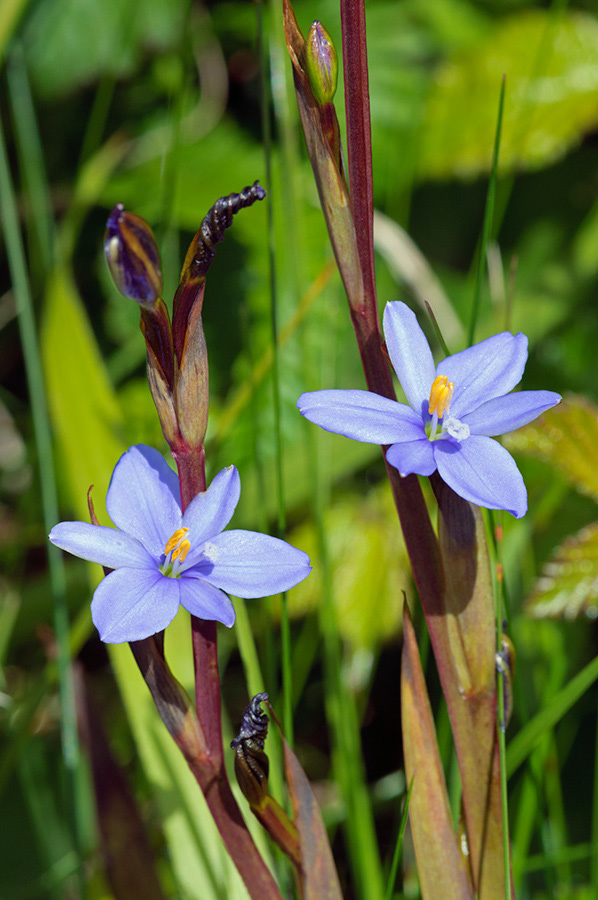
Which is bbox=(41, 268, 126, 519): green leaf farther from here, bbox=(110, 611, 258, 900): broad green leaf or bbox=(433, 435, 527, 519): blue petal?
bbox=(433, 435, 527, 519): blue petal

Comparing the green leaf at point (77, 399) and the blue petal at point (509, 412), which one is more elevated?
the blue petal at point (509, 412)

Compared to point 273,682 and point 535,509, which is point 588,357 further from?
point 273,682

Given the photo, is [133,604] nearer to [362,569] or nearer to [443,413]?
[443,413]

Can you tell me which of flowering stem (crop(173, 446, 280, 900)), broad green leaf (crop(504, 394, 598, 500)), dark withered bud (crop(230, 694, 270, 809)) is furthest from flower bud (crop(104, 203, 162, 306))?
broad green leaf (crop(504, 394, 598, 500))

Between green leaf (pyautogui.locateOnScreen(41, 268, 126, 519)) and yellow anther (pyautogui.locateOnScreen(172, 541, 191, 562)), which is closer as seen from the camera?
yellow anther (pyautogui.locateOnScreen(172, 541, 191, 562))

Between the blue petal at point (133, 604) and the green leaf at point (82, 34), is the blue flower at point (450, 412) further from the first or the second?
the green leaf at point (82, 34)

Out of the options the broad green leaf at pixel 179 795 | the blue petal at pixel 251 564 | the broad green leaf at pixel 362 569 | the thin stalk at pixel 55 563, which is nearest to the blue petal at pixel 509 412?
the blue petal at pixel 251 564

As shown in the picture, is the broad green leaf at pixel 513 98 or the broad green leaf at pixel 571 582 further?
the broad green leaf at pixel 513 98
